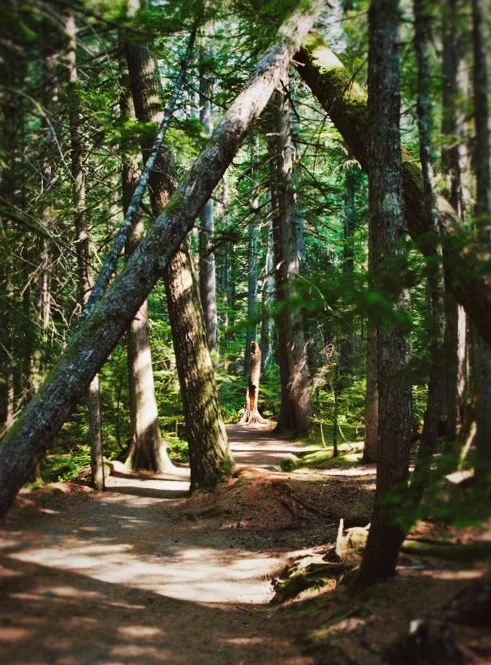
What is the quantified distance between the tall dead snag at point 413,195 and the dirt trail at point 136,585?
3.61 meters

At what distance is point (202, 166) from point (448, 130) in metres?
3.95

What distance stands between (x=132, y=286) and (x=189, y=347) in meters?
3.68

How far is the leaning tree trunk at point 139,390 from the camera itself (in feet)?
40.0

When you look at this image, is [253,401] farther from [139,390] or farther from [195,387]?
[195,387]

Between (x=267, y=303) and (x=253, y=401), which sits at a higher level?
(x=267, y=303)

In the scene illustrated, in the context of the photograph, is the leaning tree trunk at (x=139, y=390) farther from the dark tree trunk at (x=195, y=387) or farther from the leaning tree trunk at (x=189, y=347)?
the dark tree trunk at (x=195, y=387)

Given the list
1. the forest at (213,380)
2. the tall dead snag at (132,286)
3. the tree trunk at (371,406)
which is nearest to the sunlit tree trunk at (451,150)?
the forest at (213,380)

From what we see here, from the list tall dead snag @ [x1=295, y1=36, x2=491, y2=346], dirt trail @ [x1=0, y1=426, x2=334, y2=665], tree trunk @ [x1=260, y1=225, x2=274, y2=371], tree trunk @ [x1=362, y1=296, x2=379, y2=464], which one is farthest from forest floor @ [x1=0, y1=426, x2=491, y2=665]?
tree trunk @ [x1=260, y1=225, x2=274, y2=371]

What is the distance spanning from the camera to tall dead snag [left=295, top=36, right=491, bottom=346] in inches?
173

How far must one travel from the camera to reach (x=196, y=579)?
696 cm

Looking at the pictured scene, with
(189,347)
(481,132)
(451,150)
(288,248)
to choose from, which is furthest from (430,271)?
(288,248)

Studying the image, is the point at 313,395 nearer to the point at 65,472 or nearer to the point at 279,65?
the point at 65,472

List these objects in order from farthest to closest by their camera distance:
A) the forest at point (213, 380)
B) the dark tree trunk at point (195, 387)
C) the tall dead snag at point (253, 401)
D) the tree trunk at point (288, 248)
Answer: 1. the tall dead snag at point (253, 401)
2. the tree trunk at point (288, 248)
3. the dark tree trunk at point (195, 387)
4. the forest at point (213, 380)

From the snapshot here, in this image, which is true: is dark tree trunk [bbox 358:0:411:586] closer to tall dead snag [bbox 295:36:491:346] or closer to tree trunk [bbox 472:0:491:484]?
tall dead snag [bbox 295:36:491:346]
